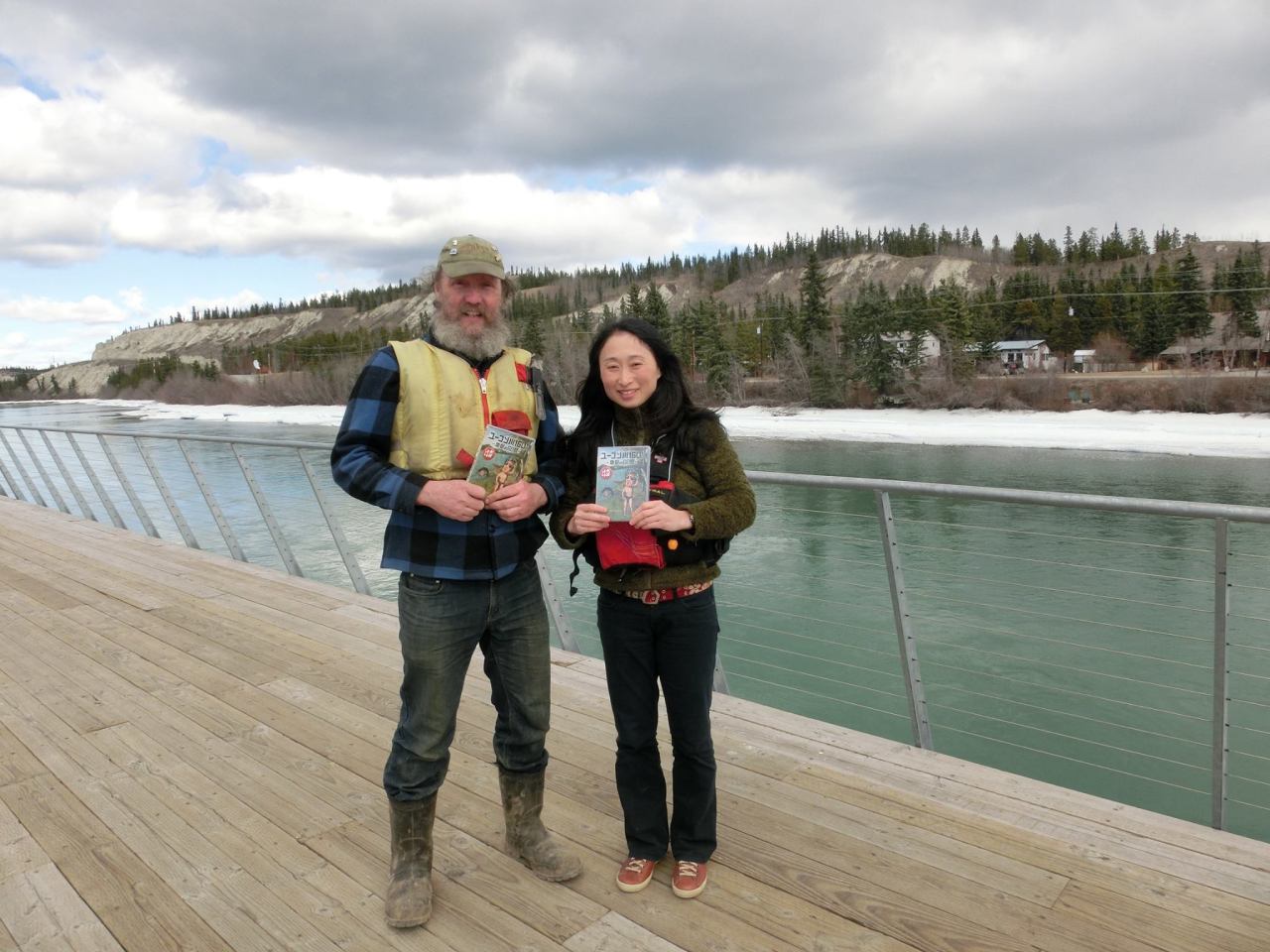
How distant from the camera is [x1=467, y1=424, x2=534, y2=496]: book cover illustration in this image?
5.49 feet

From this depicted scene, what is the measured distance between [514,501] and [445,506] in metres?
0.14

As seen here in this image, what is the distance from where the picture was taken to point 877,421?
3312 cm

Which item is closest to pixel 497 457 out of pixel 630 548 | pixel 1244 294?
pixel 630 548

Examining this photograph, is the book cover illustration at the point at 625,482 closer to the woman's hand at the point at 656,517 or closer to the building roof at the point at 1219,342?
the woman's hand at the point at 656,517

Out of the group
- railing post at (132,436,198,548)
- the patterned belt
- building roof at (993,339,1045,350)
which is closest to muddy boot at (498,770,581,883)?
the patterned belt

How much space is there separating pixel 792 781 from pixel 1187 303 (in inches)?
2195

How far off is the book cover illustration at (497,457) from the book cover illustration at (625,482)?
0.18 m

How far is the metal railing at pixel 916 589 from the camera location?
84.6 inches

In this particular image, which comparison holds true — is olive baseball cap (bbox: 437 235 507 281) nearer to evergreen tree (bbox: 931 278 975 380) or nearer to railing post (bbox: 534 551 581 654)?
railing post (bbox: 534 551 581 654)

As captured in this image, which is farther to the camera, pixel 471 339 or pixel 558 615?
pixel 558 615

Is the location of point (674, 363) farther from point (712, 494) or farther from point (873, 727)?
point (873, 727)

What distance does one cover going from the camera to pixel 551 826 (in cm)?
218

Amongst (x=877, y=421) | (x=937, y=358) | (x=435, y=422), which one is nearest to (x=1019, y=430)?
(x=877, y=421)

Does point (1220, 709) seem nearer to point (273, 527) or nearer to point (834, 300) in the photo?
point (273, 527)
